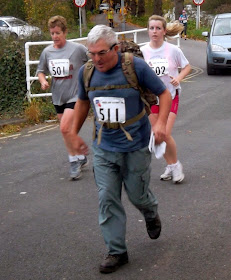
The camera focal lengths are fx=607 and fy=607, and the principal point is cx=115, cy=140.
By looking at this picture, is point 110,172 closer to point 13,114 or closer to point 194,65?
point 13,114

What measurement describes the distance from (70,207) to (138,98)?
2.24 meters

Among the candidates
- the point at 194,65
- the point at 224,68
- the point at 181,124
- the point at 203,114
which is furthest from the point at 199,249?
the point at 194,65

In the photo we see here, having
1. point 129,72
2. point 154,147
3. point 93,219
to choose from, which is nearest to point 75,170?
point 93,219

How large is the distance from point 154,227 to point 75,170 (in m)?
2.70

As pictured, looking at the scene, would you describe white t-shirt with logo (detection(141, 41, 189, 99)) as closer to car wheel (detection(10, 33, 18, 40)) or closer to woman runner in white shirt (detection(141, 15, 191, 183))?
woman runner in white shirt (detection(141, 15, 191, 183))

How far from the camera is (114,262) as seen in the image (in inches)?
186

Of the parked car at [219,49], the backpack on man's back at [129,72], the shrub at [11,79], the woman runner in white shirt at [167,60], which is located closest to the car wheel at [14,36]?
the shrub at [11,79]

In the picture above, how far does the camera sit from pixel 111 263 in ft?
15.5

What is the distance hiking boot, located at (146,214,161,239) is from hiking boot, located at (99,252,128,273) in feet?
1.45

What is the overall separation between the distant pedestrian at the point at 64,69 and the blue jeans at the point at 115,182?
110 inches

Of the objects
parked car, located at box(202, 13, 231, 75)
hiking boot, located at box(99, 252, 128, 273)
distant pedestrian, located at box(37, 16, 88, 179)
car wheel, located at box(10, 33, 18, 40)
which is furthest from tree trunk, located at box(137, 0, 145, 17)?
hiking boot, located at box(99, 252, 128, 273)

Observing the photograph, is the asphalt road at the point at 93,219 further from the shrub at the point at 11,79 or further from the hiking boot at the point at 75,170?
the shrub at the point at 11,79

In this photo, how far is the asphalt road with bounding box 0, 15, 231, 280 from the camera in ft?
15.8

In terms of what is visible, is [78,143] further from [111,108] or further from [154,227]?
[154,227]
